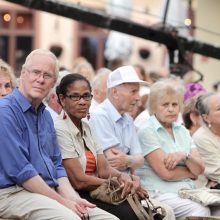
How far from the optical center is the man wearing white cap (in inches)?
287

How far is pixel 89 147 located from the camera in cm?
684

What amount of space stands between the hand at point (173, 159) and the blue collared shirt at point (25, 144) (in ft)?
4.20

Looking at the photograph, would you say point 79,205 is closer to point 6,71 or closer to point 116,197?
point 116,197

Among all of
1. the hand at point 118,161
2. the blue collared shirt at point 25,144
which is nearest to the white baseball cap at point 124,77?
the hand at point 118,161

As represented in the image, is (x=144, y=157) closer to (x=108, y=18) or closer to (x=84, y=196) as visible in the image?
(x=84, y=196)

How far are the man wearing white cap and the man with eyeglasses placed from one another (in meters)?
0.90

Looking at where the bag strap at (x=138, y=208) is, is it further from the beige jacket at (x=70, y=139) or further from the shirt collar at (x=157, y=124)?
the shirt collar at (x=157, y=124)

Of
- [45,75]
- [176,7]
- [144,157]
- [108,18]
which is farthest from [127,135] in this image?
[176,7]

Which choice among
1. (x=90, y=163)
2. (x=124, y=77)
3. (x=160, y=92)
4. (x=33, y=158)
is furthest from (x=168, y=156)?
(x=33, y=158)

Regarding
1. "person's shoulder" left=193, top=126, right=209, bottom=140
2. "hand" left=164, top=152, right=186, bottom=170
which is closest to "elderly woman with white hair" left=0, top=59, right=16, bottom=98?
"hand" left=164, top=152, right=186, bottom=170

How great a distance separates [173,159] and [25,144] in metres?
1.74

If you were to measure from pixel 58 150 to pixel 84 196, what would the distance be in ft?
1.40

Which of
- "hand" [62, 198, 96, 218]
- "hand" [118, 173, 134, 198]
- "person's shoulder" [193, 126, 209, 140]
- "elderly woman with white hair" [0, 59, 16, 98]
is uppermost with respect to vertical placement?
"elderly woman with white hair" [0, 59, 16, 98]

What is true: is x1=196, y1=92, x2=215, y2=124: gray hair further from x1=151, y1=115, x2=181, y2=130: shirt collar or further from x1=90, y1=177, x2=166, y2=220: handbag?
x1=90, y1=177, x2=166, y2=220: handbag
